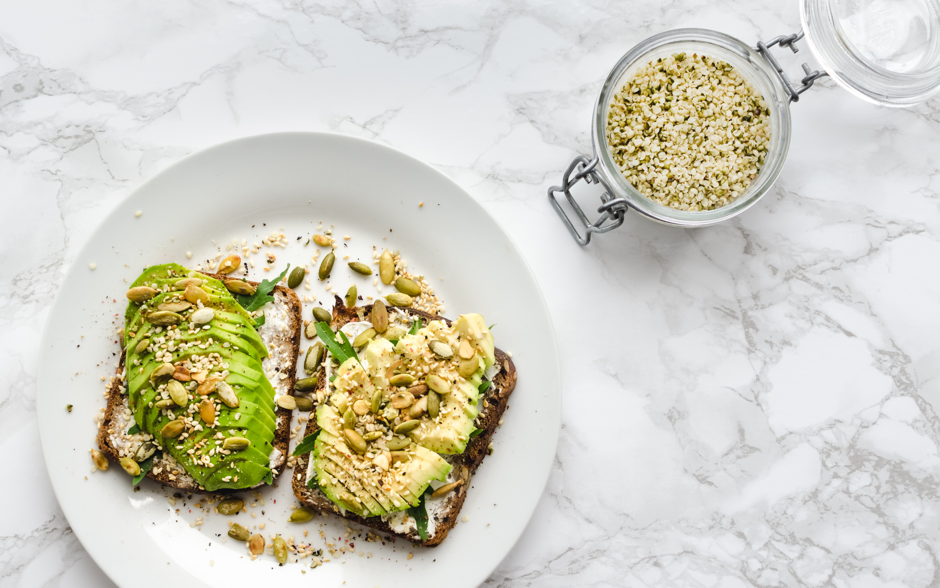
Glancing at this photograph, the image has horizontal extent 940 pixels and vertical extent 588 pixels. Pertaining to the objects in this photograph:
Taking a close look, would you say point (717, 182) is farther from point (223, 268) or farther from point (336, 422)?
point (223, 268)

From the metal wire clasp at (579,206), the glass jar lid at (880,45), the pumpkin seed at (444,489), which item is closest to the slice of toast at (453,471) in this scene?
the pumpkin seed at (444,489)

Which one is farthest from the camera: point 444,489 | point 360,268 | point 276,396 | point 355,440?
point 360,268

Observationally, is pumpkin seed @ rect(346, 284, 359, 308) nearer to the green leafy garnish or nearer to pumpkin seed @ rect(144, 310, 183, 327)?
the green leafy garnish

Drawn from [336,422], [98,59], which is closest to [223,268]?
[336,422]

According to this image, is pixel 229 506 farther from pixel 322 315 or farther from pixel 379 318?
pixel 379 318

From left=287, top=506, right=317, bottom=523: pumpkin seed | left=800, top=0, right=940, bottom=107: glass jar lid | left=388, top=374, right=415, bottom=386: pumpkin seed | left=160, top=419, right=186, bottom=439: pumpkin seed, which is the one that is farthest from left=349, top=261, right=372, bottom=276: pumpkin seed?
left=800, top=0, right=940, bottom=107: glass jar lid

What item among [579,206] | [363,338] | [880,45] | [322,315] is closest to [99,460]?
[322,315]
